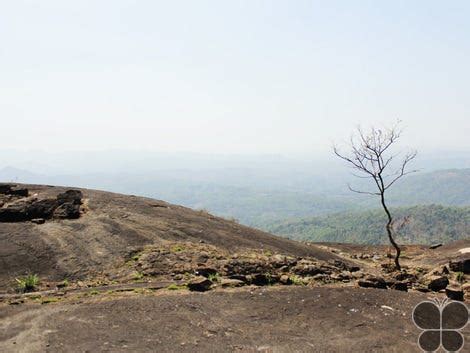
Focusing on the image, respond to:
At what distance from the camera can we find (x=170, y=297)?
1455cm

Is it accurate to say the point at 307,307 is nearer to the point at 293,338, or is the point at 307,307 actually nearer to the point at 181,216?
the point at 293,338

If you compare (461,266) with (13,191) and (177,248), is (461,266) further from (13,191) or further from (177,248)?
(13,191)

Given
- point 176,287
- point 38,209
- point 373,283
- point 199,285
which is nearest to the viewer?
point 199,285

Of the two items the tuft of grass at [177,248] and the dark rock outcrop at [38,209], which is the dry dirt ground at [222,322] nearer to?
the tuft of grass at [177,248]

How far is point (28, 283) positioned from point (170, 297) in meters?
6.15

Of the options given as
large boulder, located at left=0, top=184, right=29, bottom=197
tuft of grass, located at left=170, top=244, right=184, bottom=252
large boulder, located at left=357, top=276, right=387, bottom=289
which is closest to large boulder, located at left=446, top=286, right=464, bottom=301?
large boulder, located at left=357, top=276, right=387, bottom=289

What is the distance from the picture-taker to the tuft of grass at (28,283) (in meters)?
16.6

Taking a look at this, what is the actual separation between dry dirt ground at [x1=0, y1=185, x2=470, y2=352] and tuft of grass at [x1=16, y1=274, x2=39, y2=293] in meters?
0.22

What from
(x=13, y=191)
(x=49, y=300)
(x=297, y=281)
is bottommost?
(x=49, y=300)

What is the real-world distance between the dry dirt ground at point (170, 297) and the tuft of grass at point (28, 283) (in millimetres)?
217

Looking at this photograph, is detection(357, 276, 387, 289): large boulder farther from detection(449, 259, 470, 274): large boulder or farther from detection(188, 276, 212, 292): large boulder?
detection(449, 259, 470, 274): large boulder

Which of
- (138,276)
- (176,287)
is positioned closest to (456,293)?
(176,287)

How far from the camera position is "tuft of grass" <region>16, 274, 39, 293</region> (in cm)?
1656

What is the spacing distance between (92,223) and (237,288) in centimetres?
1037
